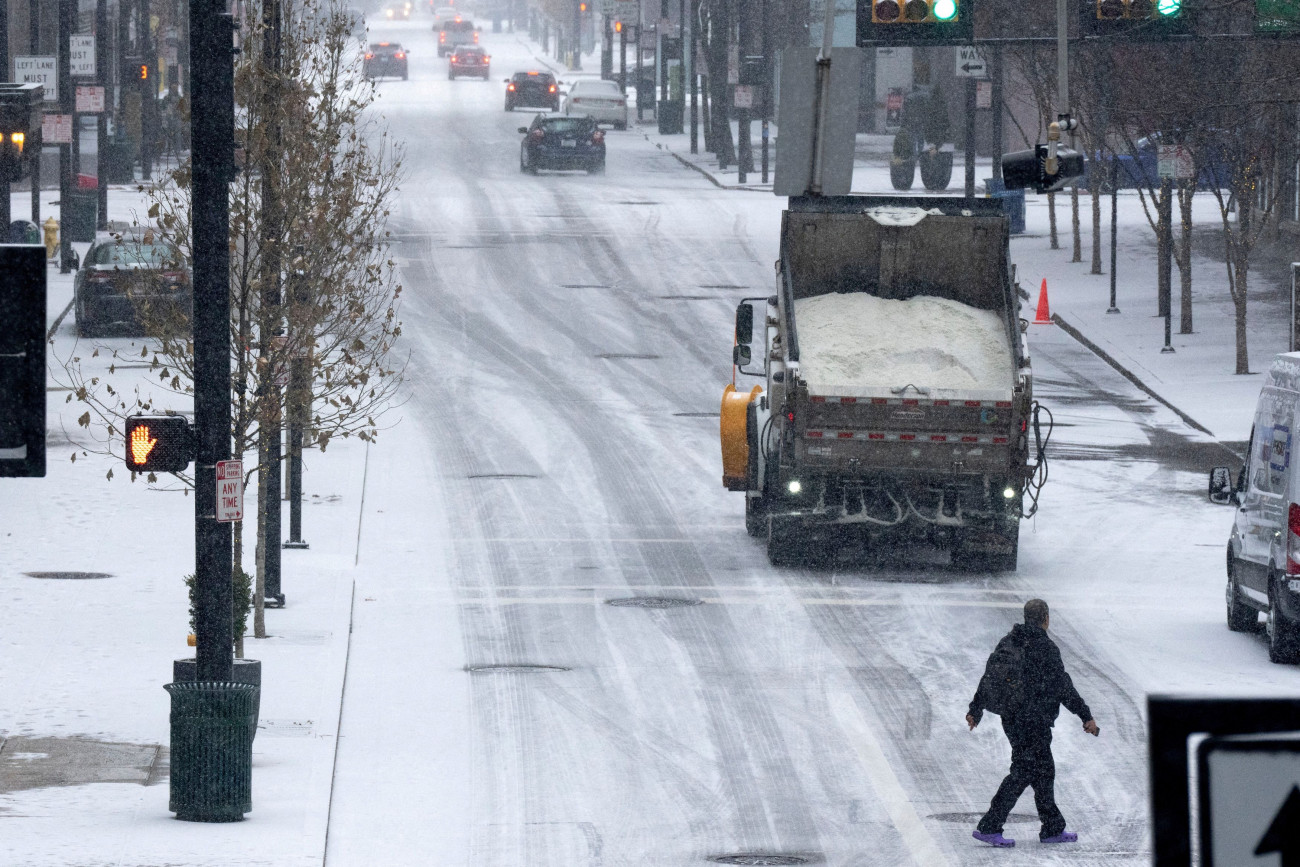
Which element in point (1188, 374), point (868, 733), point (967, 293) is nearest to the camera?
point (868, 733)

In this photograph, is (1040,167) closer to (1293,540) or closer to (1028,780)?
(1293,540)

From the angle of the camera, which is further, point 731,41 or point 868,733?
point 731,41

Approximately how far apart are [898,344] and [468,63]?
263 ft

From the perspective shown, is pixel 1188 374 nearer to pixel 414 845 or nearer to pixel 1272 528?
pixel 1272 528

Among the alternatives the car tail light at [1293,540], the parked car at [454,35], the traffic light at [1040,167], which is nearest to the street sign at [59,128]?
the traffic light at [1040,167]

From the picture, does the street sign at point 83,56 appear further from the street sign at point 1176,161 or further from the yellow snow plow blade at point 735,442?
the yellow snow plow blade at point 735,442

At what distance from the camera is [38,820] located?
1169cm

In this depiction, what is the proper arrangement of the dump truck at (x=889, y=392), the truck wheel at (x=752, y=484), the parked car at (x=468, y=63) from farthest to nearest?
the parked car at (x=468, y=63), the truck wheel at (x=752, y=484), the dump truck at (x=889, y=392)

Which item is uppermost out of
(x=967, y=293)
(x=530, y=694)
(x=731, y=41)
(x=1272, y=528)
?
(x=731, y=41)

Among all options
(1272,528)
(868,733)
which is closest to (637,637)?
(868,733)

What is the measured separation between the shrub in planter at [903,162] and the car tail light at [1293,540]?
121 ft

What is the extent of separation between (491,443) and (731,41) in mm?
38768

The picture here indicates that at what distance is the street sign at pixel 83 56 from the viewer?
130 feet

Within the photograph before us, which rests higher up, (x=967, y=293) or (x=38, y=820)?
(x=967, y=293)
